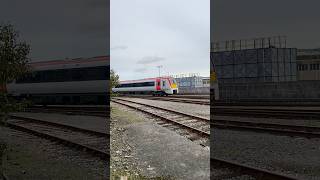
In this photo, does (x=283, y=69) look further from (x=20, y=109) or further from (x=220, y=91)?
(x=20, y=109)

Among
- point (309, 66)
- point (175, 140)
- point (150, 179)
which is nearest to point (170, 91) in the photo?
point (309, 66)

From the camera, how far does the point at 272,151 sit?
9.27 m

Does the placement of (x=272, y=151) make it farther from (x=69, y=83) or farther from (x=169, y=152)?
(x=69, y=83)

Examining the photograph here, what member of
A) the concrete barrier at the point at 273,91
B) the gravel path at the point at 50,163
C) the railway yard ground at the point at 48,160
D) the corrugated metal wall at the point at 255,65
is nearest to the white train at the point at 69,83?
the railway yard ground at the point at 48,160

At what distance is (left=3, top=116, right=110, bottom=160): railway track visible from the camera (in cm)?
945

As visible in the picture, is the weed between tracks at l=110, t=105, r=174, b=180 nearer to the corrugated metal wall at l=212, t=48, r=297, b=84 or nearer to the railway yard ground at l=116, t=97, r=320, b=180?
the railway yard ground at l=116, t=97, r=320, b=180

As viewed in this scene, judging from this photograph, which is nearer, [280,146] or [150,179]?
[150,179]

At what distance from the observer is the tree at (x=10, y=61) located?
527 cm

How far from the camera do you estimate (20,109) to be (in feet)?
18.6

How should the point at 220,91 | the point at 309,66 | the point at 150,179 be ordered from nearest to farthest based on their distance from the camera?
the point at 150,179 < the point at 220,91 < the point at 309,66

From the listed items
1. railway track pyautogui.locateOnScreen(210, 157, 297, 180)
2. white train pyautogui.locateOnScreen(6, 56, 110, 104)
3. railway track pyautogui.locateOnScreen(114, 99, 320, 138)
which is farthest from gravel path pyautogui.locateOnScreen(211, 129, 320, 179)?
white train pyautogui.locateOnScreen(6, 56, 110, 104)

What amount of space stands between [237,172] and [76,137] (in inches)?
261

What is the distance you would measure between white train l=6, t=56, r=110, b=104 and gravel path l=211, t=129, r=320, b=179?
1134 cm

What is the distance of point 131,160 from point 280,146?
4121mm
